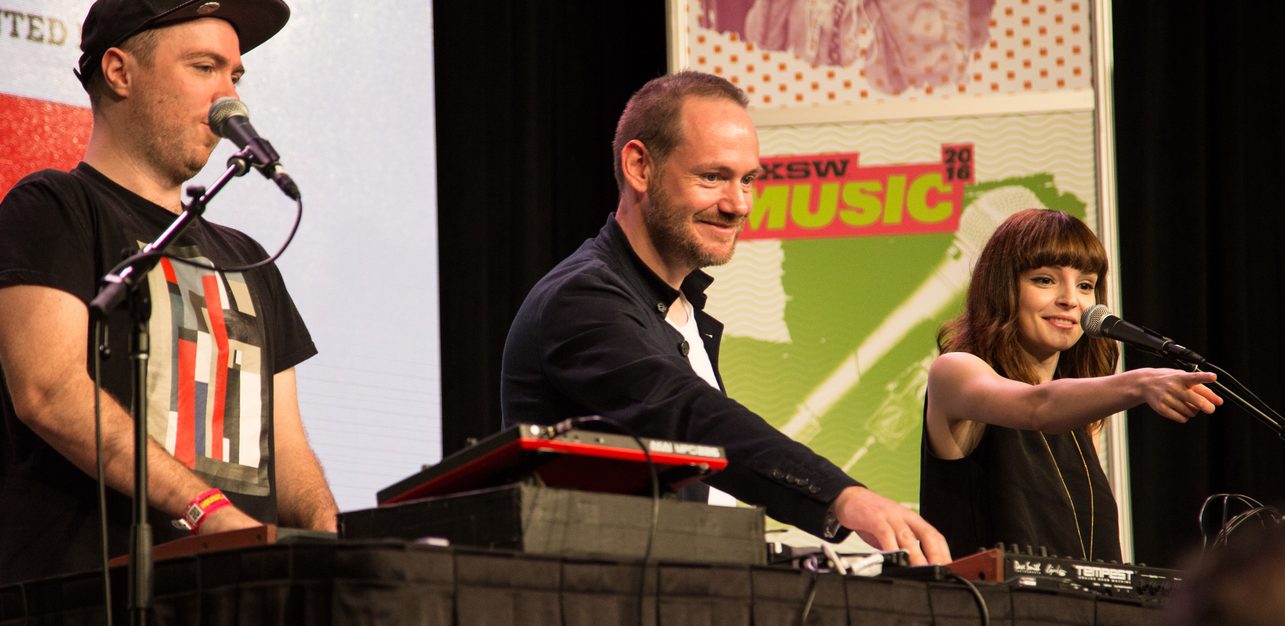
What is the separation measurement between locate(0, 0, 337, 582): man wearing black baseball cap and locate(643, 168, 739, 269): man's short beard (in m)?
0.72

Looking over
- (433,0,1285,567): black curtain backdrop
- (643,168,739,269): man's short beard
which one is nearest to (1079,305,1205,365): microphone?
(643,168,739,269): man's short beard

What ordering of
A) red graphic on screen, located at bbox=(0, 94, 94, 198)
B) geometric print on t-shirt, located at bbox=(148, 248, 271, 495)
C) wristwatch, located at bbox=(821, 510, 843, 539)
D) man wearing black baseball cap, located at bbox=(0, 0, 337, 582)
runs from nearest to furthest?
wristwatch, located at bbox=(821, 510, 843, 539)
man wearing black baseball cap, located at bbox=(0, 0, 337, 582)
geometric print on t-shirt, located at bbox=(148, 248, 271, 495)
red graphic on screen, located at bbox=(0, 94, 94, 198)

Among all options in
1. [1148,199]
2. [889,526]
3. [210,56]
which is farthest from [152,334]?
[1148,199]

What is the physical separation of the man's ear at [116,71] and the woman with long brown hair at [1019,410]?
1718mm

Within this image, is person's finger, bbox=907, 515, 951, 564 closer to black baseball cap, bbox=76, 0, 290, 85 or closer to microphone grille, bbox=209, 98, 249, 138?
microphone grille, bbox=209, 98, 249, 138

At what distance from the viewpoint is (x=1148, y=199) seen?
5.01 m

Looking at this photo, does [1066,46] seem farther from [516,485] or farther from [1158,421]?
[516,485]

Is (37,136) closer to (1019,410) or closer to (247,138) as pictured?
(247,138)

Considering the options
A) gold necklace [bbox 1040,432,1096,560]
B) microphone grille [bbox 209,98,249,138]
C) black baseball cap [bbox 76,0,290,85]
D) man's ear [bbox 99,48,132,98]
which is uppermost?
black baseball cap [bbox 76,0,290,85]

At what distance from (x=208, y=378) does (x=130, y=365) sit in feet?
0.46

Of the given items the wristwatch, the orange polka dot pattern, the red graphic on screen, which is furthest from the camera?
the orange polka dot pattern

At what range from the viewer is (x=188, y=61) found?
9.18ft

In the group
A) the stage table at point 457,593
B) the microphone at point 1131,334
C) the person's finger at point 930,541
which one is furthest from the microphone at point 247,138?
the microphone at point 1131,334

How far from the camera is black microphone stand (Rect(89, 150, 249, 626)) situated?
174 cm
